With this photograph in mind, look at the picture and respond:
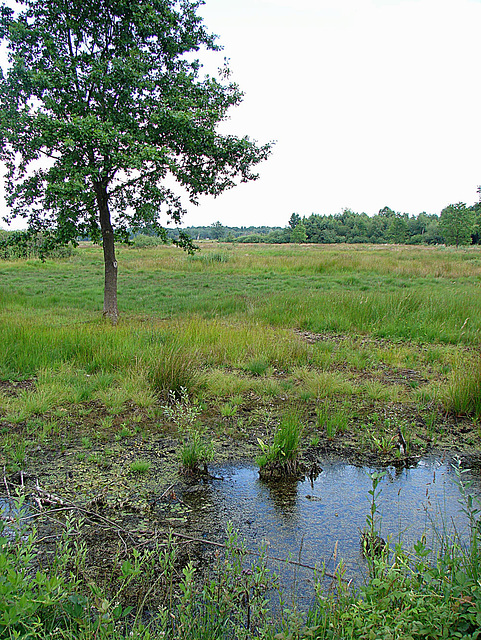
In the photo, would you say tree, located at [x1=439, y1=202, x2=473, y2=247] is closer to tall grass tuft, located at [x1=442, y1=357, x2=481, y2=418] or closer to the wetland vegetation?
the wetland vegetation

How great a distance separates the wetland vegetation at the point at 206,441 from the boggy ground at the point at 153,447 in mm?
20

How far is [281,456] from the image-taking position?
4.06m

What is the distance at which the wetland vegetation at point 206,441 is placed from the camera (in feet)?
6.60

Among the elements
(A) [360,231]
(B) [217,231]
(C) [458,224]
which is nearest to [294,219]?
(A) [360,231]

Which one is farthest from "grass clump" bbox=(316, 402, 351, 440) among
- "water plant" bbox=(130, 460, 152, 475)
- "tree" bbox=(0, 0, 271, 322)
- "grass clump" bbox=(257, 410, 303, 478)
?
"tree" bbox=(0, 0, 271, 322)

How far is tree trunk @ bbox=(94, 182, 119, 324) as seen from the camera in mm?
10027

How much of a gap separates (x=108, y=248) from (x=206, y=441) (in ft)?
23.2

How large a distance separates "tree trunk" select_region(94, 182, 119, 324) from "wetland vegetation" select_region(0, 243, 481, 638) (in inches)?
31.2

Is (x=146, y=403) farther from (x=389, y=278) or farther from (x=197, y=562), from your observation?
(x=389, y=278)

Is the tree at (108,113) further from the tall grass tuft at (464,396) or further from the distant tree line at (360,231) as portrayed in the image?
the distant tree line at (360,231)

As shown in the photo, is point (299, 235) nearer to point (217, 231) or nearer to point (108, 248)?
point (217, 231)

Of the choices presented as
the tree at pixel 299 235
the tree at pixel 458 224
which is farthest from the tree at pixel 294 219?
the tree at pixel 458 224

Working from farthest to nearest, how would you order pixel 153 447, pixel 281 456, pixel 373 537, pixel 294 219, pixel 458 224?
pixel 294 219
pixel 458 224
pixel 153 447
pixel 281 456
pixel 373 537

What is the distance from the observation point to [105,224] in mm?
10359
